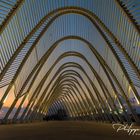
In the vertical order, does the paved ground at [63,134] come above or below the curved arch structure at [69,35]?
below

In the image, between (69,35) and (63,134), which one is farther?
(69,35)

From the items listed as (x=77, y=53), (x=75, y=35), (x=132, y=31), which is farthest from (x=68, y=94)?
(x=132, y=31)

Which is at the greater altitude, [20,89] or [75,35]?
[75,35]

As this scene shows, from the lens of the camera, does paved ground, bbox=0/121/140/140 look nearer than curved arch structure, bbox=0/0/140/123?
Yes

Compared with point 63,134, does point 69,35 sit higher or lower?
higher

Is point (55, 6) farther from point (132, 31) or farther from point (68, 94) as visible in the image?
point (68, 94)

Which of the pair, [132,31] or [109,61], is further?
[109,61]

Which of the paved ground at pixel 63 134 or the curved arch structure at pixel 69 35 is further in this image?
the curved arch structure at pixel 69 35

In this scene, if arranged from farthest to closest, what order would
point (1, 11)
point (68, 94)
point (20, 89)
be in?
point (68, 94)
point (20, 89)
point (1, 11)

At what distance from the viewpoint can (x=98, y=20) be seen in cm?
3472

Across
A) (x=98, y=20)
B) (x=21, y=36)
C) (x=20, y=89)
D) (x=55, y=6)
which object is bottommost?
(x=20, y=89)

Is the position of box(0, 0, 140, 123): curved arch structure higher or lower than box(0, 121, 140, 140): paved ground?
higher

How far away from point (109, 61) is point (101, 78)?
38.1 ft

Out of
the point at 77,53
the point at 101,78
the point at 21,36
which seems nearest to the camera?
the point at 21,36
